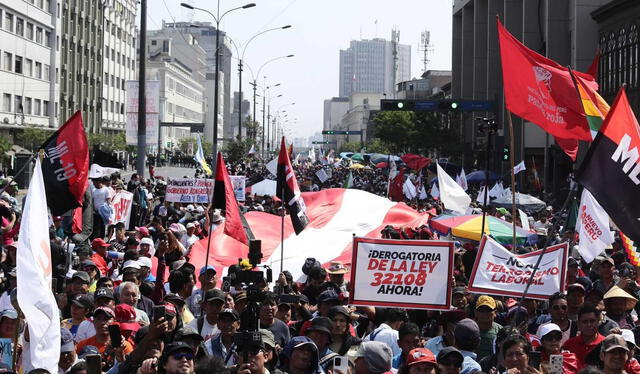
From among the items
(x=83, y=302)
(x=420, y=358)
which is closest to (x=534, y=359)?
(x=420, y=358)

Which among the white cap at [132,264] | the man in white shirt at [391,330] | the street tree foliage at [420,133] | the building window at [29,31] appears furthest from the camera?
the street tree foliage at [420,133]

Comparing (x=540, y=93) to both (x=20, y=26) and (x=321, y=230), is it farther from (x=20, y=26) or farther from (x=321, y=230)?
(x=20, y=26)

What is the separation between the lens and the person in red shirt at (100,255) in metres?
12.8

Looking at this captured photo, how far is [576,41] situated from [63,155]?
39281 mm

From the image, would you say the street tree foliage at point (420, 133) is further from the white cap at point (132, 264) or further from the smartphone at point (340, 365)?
the smartphone at point (340, 365)

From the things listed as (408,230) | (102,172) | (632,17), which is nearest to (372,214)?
(408,230)

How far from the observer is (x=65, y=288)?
10.1m

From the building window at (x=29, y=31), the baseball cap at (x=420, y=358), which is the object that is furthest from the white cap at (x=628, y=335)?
the building window at (x=29, y=31)

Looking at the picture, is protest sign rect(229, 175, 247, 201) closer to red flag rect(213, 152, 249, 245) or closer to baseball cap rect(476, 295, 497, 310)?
red flag rect(213, 152, 249, 245)

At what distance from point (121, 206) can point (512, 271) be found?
361 inches

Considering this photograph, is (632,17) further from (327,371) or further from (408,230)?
(327,371)

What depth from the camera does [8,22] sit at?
59.9 meters

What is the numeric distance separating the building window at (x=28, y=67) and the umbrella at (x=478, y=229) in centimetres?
4854

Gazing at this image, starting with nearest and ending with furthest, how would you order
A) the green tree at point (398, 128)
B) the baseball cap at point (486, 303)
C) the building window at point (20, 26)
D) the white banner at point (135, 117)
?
the baseball cap at point (486, 303) < the white banner at point (135, 117) < the building window at point (20, 26) < the green tree at point (398, 128)
